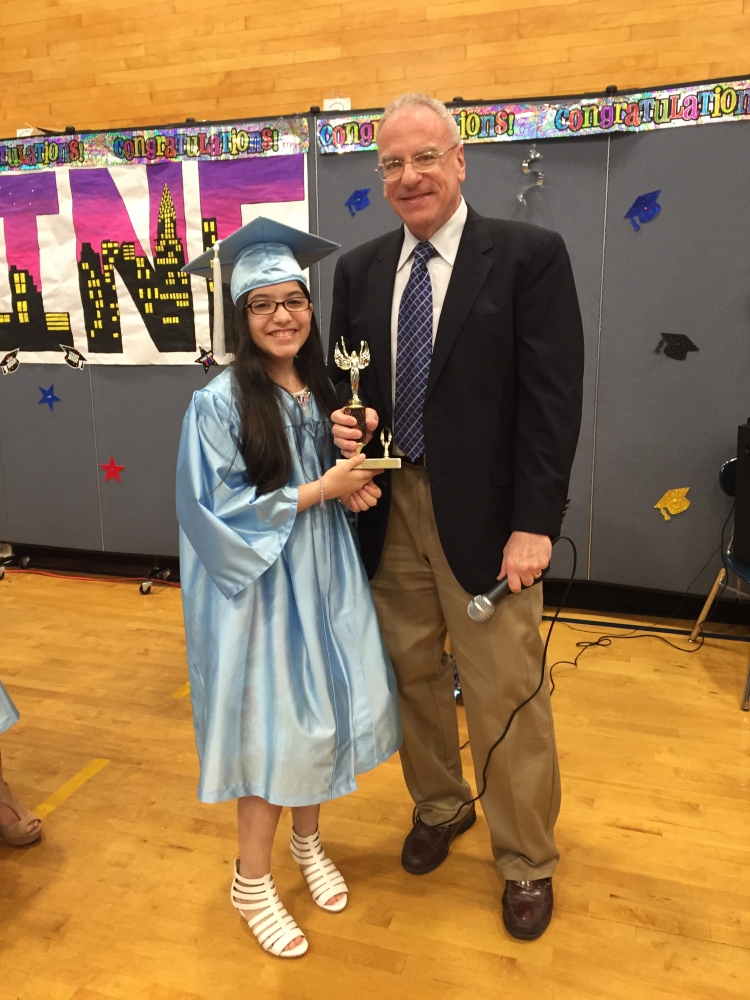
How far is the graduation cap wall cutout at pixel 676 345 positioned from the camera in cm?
320

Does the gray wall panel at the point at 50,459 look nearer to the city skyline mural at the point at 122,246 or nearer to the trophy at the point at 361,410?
the city skyline mural at the point at 122,246

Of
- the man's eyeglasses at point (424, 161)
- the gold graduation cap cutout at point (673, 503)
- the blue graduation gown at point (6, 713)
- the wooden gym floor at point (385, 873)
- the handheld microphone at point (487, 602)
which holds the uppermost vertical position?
the man's eyeglasses at point (424, 161)

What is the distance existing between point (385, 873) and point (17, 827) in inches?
39.9

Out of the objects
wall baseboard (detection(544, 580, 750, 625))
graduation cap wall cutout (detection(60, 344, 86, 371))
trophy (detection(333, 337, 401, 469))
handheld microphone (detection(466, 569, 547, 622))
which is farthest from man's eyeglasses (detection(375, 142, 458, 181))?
graduation cap wall cutout (detection(60, 344, 86, 371))

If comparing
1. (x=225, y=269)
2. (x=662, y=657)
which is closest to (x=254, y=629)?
(x=225, y=269)

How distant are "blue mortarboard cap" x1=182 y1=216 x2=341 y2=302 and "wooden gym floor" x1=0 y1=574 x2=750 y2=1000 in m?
1.46

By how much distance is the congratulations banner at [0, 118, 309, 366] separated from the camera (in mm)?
3559

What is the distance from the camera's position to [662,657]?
A: 3.09m

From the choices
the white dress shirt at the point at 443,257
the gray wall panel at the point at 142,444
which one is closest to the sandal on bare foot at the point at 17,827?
the white dress shirt at the point at 443,257

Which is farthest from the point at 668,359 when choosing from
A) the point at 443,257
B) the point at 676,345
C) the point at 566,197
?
the point at 443,257

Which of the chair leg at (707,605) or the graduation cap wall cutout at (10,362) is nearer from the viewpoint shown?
the chair leg at (707,605)

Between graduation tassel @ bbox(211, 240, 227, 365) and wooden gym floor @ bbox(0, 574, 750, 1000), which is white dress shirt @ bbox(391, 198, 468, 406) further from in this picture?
wooden gym floor @ bbox(0, 574, 750, 1000)

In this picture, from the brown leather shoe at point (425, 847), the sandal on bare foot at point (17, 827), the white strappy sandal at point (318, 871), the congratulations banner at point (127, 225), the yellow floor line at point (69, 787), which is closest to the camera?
the white strappy sandal at point (318, 871)

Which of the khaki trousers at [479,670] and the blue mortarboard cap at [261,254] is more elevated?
the blue mortarboard cap at [261,254]
